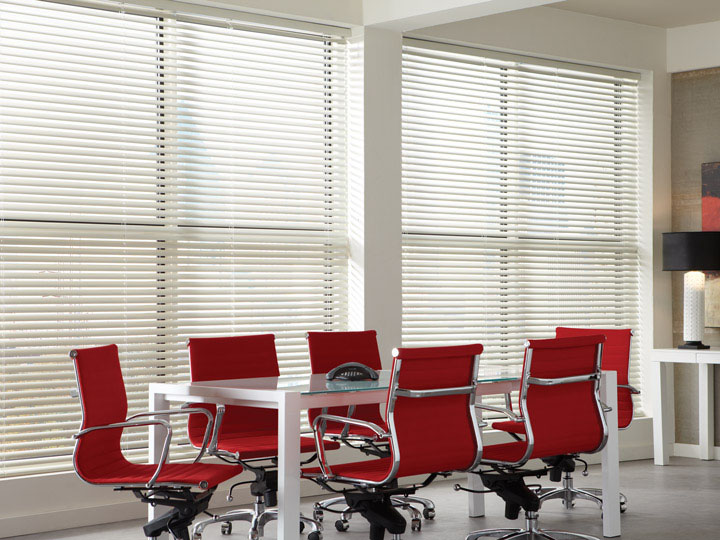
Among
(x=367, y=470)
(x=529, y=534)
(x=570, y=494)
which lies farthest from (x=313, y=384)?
(x=570, y=494)

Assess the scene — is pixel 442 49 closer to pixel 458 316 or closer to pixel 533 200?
pixel 533 200

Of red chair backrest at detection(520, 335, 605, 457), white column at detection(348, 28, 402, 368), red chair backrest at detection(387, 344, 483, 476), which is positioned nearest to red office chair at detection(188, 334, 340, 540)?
red chair backrest at detection(387, 344, 483, 476)

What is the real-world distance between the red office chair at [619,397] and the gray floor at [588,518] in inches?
3.6

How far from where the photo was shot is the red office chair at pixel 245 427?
4.89m

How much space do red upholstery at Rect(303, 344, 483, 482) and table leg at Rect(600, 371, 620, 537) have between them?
4.11 feet

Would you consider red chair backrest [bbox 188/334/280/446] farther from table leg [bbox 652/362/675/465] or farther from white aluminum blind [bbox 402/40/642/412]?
table leg [bbox 652/362/675/465]

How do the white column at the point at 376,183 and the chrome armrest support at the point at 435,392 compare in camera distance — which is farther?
the white column at the point at 376,183

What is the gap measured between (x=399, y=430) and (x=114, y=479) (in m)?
1.18

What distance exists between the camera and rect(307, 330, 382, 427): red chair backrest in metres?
5.75

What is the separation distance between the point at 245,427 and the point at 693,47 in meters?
5.07

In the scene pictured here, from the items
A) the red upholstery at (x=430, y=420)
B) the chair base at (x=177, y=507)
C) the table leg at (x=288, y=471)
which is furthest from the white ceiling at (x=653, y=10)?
the chair base at (x=177, y=507)

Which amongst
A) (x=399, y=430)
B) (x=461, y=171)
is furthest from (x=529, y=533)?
(x=461, y=171)

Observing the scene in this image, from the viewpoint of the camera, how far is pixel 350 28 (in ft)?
22.5

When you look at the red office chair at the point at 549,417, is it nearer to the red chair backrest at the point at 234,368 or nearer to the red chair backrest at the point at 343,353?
the red chair backrest at the point at 343,353
